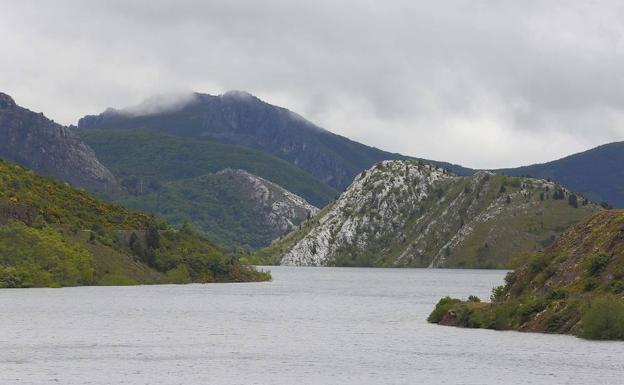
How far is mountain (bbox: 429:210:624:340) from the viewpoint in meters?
101

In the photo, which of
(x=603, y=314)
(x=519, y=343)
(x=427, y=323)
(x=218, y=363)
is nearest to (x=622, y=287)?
(x=603, y=314)

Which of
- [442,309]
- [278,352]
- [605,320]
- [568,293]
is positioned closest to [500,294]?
[442,309]

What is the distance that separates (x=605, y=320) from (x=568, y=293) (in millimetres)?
13821

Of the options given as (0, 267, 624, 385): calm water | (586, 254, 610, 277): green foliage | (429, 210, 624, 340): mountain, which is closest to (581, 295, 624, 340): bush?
(429, 210, 624, 340): mountain

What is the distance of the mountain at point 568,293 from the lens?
101250mm

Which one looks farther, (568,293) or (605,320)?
(568,293)

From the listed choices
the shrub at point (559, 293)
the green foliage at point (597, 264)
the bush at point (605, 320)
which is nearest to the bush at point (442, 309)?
the shrub at point (559, 293)

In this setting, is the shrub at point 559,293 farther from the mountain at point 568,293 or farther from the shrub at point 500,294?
the shrub at point 500,294

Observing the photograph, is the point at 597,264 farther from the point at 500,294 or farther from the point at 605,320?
the point at 500,294

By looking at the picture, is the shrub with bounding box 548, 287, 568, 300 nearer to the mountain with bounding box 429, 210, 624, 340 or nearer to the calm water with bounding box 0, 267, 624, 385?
the mountain with bounding box 429, 210, 624, 340

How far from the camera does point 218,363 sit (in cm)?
8831

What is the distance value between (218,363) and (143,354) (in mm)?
11291

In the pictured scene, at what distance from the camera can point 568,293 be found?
113875mm

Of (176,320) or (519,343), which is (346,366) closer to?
(519,343)
